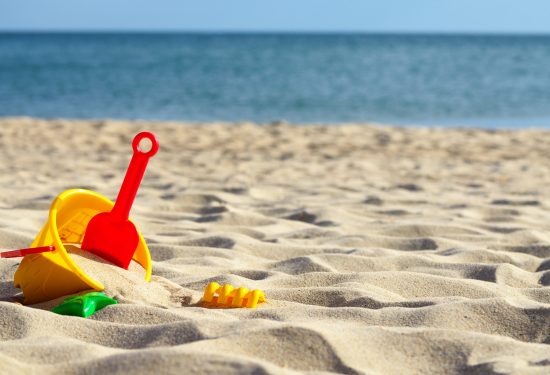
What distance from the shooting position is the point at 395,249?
2.96m

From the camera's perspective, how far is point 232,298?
207cm

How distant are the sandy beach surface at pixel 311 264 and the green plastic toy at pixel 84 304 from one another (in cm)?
3

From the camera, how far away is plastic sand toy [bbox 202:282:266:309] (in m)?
2.06

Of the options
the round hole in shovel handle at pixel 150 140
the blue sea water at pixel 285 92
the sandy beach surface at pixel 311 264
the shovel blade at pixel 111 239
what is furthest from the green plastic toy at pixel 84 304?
the blue sea water at pixel 285 92

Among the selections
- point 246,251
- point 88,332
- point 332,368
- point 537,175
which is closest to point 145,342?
point 88,332

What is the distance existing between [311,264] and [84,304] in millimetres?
907

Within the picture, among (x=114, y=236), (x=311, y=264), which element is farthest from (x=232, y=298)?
(x=311, y=264)

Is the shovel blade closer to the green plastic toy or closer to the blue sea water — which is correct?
the green plastic toy

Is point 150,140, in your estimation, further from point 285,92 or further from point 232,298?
point 285,92

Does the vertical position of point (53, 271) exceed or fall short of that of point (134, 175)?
it falls short

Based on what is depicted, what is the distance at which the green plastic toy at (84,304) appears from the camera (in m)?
1.90

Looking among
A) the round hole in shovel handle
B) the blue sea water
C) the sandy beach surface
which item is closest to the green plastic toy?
the sandy beach surface

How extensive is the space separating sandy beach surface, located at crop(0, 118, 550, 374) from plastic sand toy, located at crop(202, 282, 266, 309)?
44 mm

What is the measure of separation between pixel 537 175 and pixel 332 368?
13.2ft
